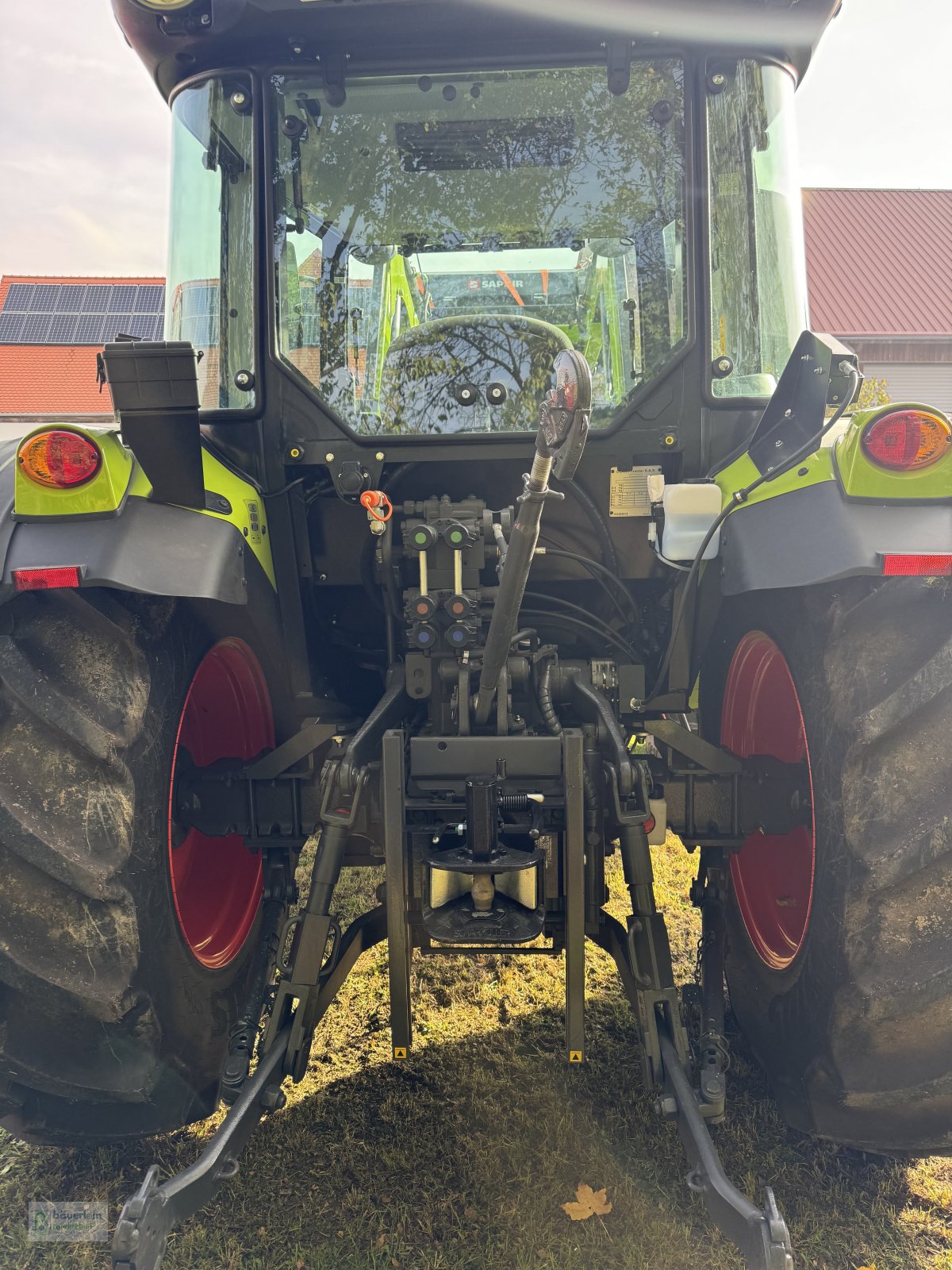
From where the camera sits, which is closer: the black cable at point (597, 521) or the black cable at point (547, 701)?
the black cable at point (547, 701)

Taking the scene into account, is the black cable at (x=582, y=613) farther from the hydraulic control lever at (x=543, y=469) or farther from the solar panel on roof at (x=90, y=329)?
the solar panel on roof at (x=90, y=329)

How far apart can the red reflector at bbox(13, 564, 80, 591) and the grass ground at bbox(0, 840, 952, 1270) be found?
151 cm

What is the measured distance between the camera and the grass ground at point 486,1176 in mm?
2047

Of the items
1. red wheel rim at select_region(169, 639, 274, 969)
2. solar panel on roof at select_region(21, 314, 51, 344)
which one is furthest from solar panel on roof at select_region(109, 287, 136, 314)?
red wheel rim at select_region(169, 639, 274, 969)

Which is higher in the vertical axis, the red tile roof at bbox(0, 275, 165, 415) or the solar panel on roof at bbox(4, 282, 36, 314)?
the solar panel on roof at bbox(4, 282, 36, 314)

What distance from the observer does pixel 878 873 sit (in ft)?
5.73

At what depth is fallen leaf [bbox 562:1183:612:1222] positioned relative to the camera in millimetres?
2137

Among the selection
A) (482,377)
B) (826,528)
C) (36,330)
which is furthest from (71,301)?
(826,528)

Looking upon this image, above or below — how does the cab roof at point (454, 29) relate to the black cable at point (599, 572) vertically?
above

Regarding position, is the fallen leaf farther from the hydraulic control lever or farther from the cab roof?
the cab roof

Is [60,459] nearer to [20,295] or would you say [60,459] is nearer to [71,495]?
[71,495]

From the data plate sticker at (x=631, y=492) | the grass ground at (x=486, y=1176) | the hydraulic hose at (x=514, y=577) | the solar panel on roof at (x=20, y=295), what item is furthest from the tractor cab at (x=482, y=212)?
the solar panel on roof at (x=20, y=295)

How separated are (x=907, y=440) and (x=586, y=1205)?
186cm

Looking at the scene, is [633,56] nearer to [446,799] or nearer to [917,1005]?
[446,799]
